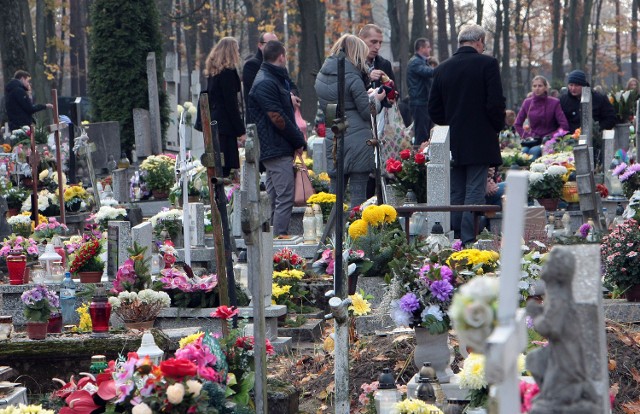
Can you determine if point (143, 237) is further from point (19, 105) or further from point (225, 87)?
point (19, 105)

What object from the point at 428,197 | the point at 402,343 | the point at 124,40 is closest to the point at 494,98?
the point at 428,197

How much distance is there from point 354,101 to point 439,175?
1.02 metres

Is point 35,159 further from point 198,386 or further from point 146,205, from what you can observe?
point 198,386

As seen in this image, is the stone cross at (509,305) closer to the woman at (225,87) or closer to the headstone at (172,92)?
the woman at (225,87)

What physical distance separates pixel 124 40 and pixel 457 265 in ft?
55.3

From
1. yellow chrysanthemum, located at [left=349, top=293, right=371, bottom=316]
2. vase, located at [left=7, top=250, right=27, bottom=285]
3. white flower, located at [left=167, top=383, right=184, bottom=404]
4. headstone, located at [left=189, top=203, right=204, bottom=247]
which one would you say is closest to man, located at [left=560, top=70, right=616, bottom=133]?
headstone, located at [left=189, top=203, right=204, bottom=247]

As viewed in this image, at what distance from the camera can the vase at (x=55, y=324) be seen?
846 centimetres

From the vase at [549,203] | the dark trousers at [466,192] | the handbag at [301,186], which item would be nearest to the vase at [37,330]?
the dark trousers at [466,192]

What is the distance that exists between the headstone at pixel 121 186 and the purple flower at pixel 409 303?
38.9 ft

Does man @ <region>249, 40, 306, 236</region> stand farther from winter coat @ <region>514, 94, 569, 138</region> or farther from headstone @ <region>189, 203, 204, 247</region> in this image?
winter coat @ <region>514, 94, 569, 138</region>

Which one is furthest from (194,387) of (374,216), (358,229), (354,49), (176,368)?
(354,49)

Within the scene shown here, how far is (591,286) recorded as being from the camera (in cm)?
392

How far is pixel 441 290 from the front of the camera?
690cm

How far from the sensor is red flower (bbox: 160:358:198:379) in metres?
5.39
